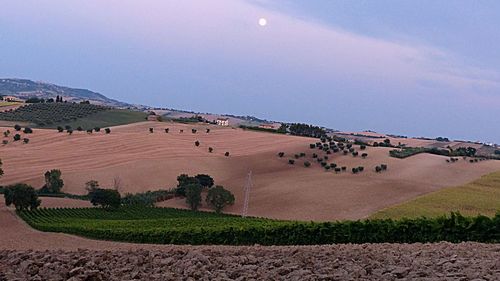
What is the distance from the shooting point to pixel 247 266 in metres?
9.60

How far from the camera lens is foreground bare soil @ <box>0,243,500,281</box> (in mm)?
8773

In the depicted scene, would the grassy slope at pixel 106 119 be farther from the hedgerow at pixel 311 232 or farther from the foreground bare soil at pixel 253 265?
the foreground bare soil at pixel 253 265

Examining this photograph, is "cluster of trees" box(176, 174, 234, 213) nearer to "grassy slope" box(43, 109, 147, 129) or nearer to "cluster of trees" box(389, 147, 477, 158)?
"cluster of trees" box(389, 147, 477, 158)

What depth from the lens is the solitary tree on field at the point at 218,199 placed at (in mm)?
45062

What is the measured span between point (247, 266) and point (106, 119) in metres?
96.3

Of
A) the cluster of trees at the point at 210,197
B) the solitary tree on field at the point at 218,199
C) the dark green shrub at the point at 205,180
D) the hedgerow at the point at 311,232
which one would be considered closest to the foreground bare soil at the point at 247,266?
the hedgerow at the point at 311,232

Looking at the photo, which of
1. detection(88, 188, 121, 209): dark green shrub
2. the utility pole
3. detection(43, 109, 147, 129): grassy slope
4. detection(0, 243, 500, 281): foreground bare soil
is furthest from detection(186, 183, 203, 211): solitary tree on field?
detection(43, 109, 147, 129): grassy slope

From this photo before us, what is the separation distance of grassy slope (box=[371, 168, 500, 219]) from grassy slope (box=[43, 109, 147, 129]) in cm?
6186

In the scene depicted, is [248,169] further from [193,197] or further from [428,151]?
[428,151]

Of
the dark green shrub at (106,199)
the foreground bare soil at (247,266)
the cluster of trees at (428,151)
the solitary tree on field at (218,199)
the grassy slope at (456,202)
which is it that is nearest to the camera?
the foreground bare soil at (247,266)

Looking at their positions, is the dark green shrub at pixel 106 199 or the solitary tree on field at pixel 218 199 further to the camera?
the solitary tree on field at pixel 218 199

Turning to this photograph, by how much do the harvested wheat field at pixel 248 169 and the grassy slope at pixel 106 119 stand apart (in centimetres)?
1464

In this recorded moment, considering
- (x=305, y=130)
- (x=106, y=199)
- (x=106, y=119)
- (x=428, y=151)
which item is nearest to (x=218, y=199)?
(x=106, y=199)

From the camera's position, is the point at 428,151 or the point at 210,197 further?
the point at 428,151
